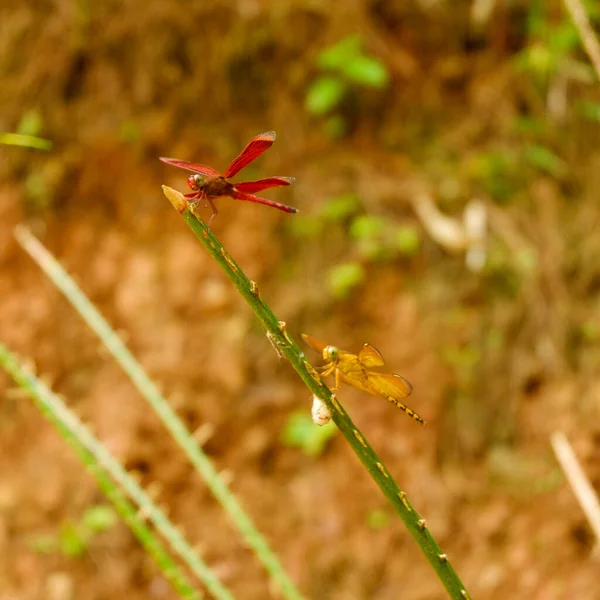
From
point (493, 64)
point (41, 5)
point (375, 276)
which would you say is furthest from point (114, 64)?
point (493, 64)

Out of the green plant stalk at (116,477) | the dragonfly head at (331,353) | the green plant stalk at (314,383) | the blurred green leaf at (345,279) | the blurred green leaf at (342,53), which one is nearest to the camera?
the green plant stalk at (314,383)

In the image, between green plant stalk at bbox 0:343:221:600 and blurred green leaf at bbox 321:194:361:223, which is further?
blurred green leaf at bbox 321:194:361:223

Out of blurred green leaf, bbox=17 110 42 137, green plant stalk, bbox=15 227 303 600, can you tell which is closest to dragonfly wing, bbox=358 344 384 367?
green plant stalk, bbox=15 227 303 600

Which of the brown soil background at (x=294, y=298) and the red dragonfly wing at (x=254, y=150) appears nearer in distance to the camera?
the red dragonfly wing at (x=254, y=150)

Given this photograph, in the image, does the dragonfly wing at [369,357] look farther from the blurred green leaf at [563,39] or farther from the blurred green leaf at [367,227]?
the blurred green leaf at [563,39]

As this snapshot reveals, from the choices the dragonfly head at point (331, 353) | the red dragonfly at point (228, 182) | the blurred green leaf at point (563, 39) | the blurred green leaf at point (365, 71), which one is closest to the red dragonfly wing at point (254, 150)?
the red dragonfly at point (228, 182)

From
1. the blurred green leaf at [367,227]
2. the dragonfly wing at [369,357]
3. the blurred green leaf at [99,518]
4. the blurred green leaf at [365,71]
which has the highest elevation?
the blurred green leaf at [365,71]

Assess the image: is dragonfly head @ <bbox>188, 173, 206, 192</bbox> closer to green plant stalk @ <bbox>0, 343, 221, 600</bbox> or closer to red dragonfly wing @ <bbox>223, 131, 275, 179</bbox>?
red dragonfly wing @ <bbox>223, 131, 275, 179</bbox>

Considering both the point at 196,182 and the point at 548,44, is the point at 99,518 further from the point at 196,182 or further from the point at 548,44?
the point at 548,44
